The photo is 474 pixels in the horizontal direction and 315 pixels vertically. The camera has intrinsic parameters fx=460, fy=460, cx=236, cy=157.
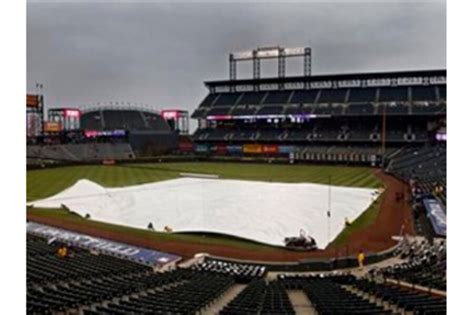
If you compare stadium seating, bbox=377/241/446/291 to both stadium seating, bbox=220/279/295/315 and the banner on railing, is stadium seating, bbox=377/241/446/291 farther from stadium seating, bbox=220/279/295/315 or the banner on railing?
stadium seating, bbox=220/279/295/315

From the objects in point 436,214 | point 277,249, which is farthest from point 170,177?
point 436,214

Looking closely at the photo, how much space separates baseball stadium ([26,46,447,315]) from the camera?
1177cm

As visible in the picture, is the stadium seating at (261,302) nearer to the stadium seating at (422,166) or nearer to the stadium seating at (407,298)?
the stadium seating at (407,298)

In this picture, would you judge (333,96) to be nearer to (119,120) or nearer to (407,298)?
(119,120)

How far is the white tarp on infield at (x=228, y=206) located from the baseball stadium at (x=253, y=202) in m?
0.13

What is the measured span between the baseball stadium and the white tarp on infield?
13cm

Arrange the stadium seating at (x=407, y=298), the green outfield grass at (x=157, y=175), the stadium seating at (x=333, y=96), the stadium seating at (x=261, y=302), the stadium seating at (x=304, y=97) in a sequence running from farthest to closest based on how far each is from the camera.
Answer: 1. the stadium seating at (x=304, y=97)
2. the stadium seating at (x=333, y=96)
3. the green outfield grass at (x=157, y=175)
4. the stadium seating at (x=261, y=302)
5. the stadium seating at (x=407, y=298)

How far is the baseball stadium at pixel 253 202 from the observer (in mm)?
11773

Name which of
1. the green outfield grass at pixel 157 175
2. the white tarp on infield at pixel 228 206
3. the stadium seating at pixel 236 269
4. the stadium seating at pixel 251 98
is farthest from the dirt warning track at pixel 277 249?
the stadium seating at pixel 251 98

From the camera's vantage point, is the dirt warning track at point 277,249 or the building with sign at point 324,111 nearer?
the dirt warning track at point 277,249

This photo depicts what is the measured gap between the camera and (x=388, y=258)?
17.5m

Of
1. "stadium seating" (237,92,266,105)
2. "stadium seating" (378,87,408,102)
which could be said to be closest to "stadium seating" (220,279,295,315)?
"stadium seating" (378,87,408,102)

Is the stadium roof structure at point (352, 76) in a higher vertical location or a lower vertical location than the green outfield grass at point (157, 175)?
higher
